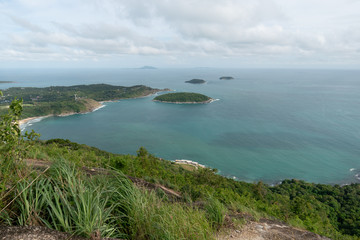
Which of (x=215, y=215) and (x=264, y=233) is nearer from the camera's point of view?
(x=215, y=215)

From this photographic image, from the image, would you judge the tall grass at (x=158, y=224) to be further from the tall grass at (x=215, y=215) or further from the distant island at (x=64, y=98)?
the distant island at (x=64, y=98)

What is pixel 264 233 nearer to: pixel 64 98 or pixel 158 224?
pixel 158 224

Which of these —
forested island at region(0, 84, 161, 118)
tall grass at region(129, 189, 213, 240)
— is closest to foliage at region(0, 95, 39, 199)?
tall grass at region(129, 189, 213, 240)

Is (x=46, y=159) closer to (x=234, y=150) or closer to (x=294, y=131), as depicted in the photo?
(x=234, y=150)

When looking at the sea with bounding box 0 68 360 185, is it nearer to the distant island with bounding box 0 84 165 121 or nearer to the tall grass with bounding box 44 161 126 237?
the distant island with bounding box 0 84 165 121

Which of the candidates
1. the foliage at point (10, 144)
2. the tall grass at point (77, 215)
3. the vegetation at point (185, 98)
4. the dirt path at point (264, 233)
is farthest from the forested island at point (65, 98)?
the dirt path at point (264, 233)

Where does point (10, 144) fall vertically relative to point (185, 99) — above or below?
below

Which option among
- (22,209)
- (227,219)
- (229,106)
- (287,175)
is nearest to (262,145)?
(287,175)

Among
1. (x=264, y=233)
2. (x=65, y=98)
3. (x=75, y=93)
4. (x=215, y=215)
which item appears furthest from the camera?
(x=75, y=93)

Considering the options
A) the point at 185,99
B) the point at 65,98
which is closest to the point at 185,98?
the point at 185,99
